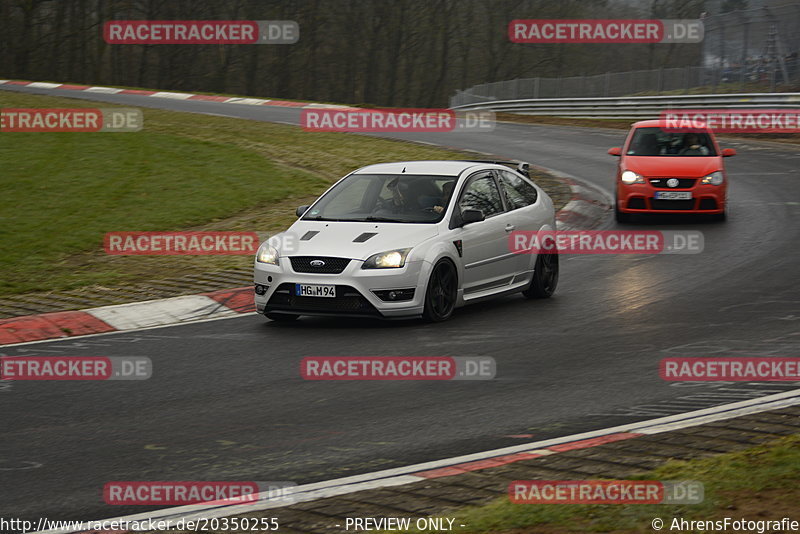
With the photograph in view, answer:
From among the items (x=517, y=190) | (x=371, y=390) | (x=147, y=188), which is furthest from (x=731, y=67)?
(x=371, y=390)

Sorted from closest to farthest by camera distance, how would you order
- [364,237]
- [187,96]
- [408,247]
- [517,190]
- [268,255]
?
[408,247] → [364,237] → [268,255] → [517,190] → [187,96]

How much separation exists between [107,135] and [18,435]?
18.1 metres

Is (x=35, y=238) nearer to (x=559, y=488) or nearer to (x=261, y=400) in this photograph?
(x=261, y=400)

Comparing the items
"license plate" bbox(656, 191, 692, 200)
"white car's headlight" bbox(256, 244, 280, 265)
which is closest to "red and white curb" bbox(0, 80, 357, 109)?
"license plate" bbox(656, 191, 692, 200)

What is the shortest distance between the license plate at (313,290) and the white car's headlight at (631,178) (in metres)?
8.88

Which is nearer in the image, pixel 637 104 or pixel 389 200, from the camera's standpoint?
pixel 389 200

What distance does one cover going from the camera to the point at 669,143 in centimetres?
1888

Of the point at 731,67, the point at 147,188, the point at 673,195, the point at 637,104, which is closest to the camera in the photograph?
the point at 673,195

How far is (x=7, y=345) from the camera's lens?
10289 mm

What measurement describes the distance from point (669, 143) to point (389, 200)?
29.1 ft

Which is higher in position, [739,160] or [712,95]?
[712,95]

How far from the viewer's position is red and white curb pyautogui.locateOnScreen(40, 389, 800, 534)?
5645 millimetres

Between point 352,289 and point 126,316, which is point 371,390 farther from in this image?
point 126,316

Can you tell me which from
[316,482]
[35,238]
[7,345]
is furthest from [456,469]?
[35,238]
